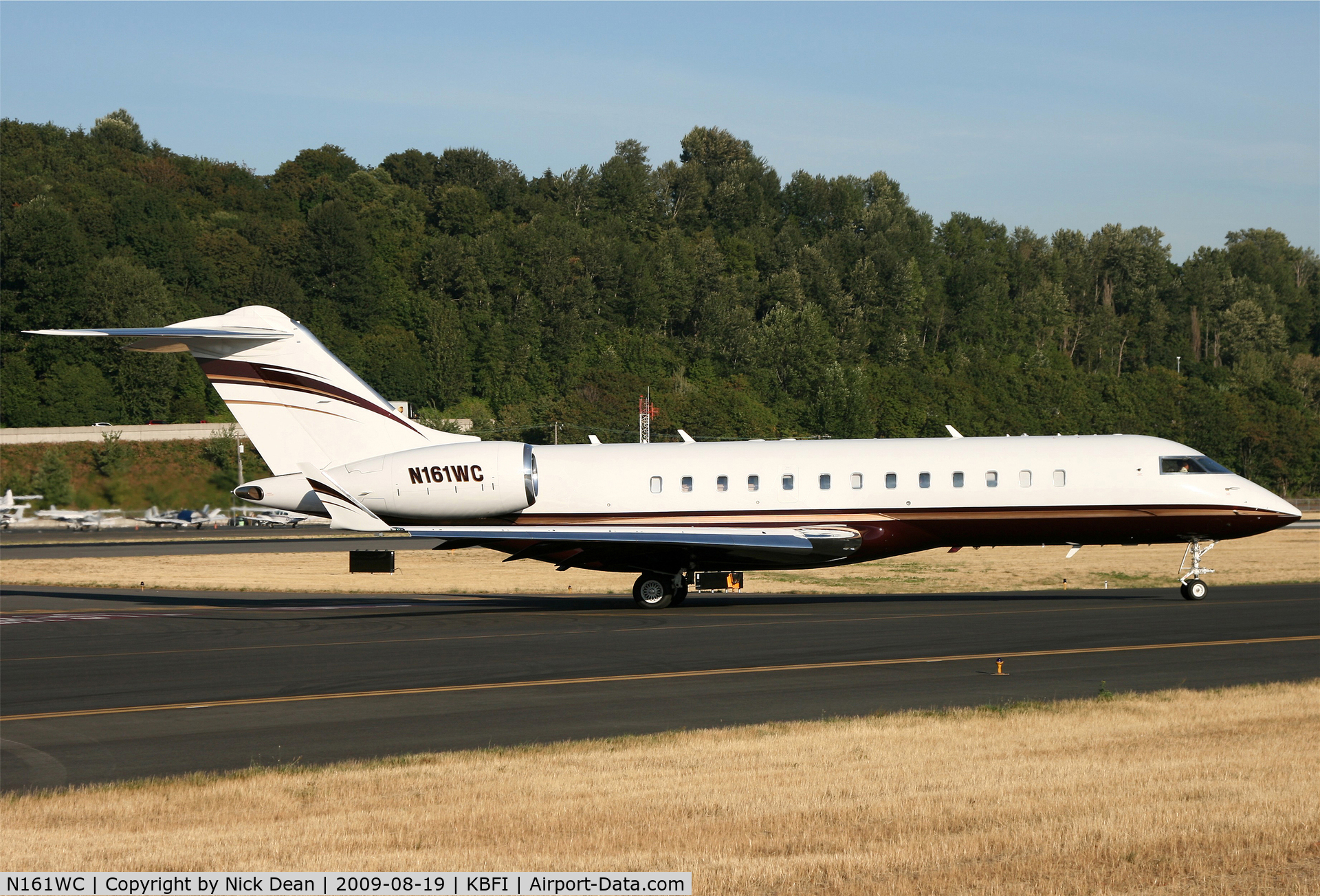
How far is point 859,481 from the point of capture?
1096 inches

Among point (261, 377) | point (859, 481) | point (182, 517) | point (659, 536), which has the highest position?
point (261, 377)

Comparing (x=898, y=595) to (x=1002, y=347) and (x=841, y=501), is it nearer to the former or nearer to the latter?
(x=841, y=501)

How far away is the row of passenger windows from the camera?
90.5 ft

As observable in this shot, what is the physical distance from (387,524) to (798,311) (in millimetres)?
114831

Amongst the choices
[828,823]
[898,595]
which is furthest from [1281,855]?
[898,595]

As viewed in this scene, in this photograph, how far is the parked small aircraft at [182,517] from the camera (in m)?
34.7

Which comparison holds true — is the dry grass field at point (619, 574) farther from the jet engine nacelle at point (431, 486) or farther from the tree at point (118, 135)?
the tree at point (118, 135)

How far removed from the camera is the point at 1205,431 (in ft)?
428

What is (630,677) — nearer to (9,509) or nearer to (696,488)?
(696,488)

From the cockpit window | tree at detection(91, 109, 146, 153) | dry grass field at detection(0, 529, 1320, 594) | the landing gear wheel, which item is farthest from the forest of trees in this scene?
the cockpit window

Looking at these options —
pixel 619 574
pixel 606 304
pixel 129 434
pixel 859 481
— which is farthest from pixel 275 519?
pixel 859 481

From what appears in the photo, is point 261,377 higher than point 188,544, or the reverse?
point 261,377

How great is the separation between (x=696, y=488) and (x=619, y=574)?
13.3 metres

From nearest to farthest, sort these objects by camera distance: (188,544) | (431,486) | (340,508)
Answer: (340,508) → (431,486) → (188,544)
